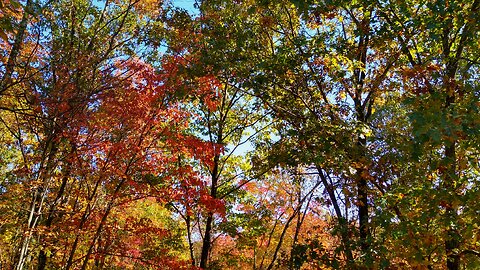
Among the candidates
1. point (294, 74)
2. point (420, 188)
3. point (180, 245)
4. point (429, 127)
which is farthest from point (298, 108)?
point (180, 245)

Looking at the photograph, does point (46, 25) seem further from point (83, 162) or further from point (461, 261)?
point (461, 261)

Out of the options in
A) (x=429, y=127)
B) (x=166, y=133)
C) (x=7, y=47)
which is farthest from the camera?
(x=166, y=133)

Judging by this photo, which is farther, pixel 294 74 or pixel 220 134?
pixel 220 134

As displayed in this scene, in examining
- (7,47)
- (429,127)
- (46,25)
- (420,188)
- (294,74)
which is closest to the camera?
(429,127)

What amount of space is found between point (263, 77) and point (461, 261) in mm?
4219

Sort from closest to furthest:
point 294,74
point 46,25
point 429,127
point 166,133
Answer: point 429,127 < point 294,74 < point 46,25 < point 166,133

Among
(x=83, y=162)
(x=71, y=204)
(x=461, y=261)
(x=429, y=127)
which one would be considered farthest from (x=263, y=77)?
(x=71, y=204)

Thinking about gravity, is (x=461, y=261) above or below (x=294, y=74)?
below

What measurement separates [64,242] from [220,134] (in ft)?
17.2

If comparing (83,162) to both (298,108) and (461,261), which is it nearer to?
(298,108)

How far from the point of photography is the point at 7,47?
23.0 ft

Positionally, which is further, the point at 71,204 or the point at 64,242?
the point at 71,204

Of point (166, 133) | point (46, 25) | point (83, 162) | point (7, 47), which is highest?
point (46, 25)

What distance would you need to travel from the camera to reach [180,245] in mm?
11016
